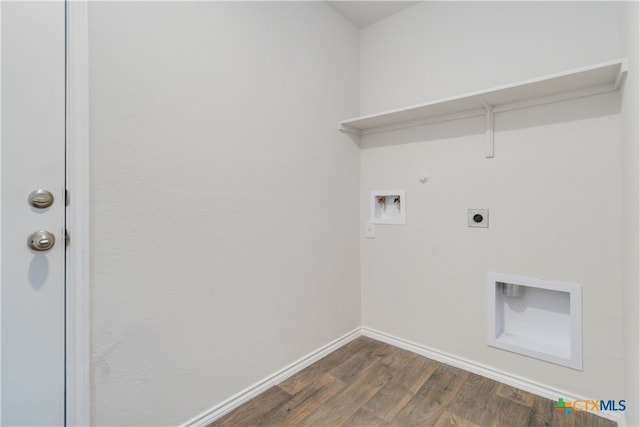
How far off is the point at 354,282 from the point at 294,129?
1.29m

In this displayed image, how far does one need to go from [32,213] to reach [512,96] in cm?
227

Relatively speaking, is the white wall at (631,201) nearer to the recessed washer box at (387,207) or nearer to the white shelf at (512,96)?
the white shelf at (512,96)

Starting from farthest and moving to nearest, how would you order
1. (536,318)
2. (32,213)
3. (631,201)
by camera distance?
(536,318) → (631,201) → (32,213)

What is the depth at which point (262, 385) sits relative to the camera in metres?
1.66

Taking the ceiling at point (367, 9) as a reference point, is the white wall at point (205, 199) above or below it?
below

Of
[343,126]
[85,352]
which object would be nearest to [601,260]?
[343,126]

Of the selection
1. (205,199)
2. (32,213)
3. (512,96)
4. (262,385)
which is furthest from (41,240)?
(512,96)

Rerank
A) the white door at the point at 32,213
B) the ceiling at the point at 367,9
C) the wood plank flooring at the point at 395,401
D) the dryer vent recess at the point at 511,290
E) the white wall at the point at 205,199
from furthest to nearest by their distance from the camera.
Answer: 1. the ceiling at the point at 367,9
2. the dryer vent recess at the point at 511,290
3. the wood plank flooring at the point at 395,401
4. the white wall at the point at 205,199
5. the white door at the point at 32,213

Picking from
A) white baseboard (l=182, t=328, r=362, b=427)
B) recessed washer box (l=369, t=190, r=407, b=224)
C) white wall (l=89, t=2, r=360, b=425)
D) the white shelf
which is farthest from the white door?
recessed washer box (l=369, t=190, r=407, b=224)

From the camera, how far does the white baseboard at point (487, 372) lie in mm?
1517

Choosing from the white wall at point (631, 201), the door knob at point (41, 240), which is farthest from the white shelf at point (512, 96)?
the door knob at point (41, 240)

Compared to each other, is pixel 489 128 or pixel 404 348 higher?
pixel 489 128

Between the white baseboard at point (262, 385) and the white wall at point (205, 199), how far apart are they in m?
0.05

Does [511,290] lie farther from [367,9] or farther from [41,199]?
[41,199]
